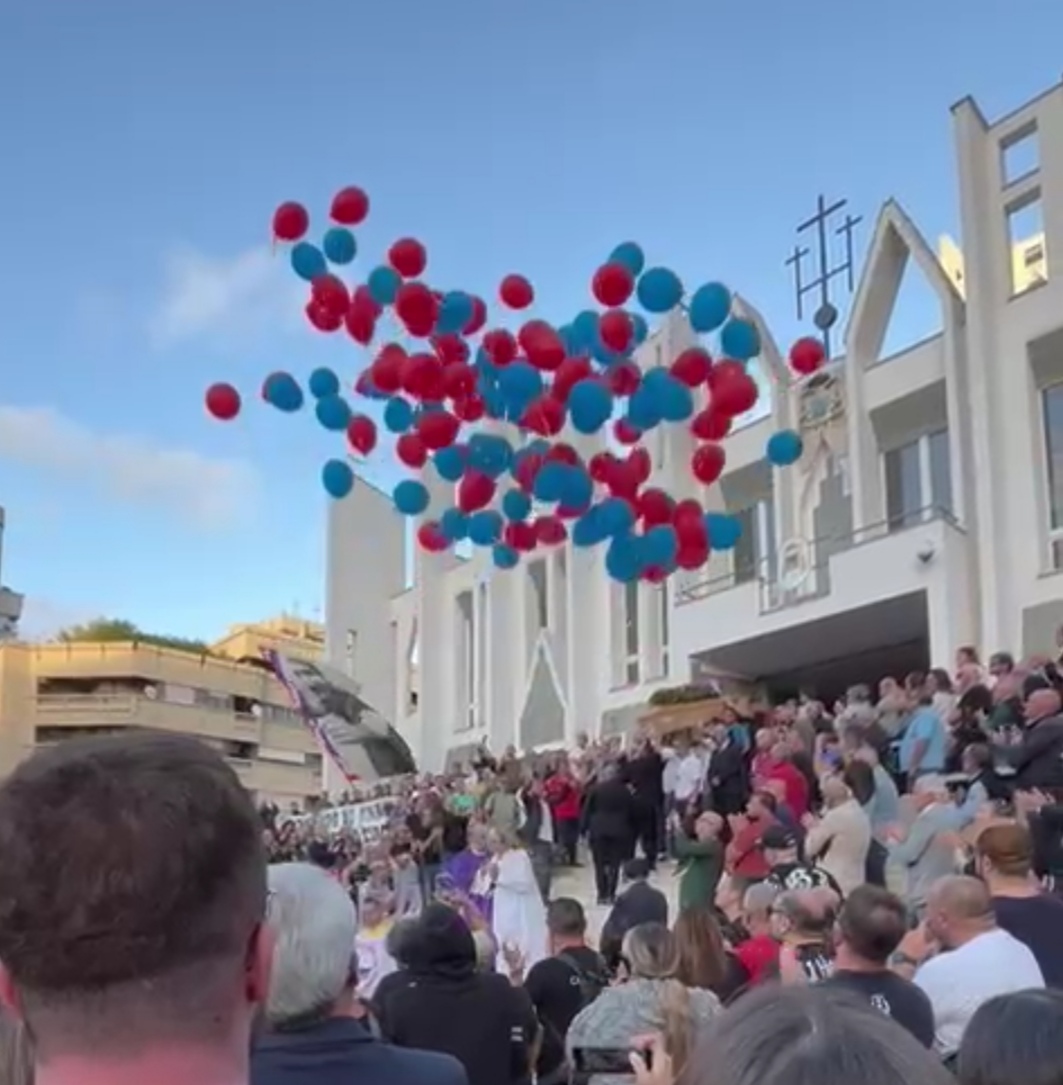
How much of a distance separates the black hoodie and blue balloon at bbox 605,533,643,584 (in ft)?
33.4

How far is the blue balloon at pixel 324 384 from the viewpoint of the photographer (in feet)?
49.6

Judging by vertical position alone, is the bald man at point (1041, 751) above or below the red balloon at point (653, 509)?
below

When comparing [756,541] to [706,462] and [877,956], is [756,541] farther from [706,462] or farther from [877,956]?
[877,956]

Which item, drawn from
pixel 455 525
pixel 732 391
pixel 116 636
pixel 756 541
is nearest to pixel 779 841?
pixel 732 391

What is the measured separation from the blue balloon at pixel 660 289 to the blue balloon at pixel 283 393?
3261 mm

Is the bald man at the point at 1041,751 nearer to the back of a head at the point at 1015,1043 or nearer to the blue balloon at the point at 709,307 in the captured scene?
the blue balloon at the point at 709,307

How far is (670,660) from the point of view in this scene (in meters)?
28.6

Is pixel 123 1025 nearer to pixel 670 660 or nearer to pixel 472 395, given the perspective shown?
pixel 472 395

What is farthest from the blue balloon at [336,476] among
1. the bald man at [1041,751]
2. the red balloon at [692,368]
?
the bald man at [1041,751]

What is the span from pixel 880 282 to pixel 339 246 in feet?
43.8

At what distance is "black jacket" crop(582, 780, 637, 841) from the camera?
16.3m

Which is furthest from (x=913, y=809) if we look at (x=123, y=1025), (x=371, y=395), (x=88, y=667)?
(x=88, y=667)

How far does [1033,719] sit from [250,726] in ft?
225

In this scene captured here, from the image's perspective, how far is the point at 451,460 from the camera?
14742mm
